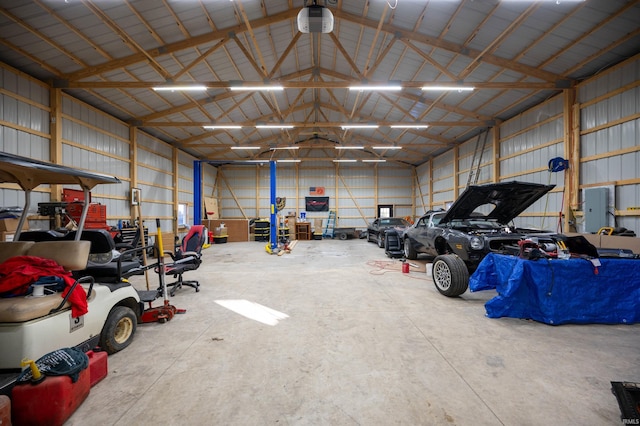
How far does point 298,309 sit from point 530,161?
33.6 ft

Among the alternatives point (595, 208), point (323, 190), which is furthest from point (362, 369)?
point (323, 190)

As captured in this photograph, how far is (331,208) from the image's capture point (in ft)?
61.8

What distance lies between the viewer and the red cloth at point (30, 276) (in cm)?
201

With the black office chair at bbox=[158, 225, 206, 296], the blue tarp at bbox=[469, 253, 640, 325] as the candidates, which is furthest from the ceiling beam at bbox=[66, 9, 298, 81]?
the blue tarp at bbox=[469, 253, 640, 325]

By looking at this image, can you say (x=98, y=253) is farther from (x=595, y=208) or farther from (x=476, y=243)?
(x=595, y=208)

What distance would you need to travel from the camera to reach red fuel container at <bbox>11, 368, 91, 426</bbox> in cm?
157

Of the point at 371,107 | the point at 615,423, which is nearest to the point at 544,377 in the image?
the point at 615,423

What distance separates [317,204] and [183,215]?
869 cm

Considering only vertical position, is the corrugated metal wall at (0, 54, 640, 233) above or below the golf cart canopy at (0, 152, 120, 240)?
above

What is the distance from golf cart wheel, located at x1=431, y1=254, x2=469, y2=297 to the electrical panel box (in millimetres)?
A: 5466

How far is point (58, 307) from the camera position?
202cm

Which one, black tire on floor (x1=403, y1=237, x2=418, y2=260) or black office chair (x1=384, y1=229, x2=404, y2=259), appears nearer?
black tire on floor (x1=403, y1=237, x2=418, y2=260)

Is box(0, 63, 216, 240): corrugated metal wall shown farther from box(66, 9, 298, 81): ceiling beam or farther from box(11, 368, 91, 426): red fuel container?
box(11, 368, 91, 426): red fuel container

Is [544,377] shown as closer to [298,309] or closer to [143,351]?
[298,309]
